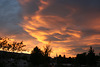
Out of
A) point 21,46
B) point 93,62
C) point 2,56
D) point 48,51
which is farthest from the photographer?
point 93,62

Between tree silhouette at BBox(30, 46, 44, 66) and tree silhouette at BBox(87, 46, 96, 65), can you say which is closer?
tree silhouette at BBox(87, 46, 96, 65)

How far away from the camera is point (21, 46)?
46125mm

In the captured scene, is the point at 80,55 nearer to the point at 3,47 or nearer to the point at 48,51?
the point at 3,47

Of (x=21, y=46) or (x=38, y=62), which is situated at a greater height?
(x=21, y=46)

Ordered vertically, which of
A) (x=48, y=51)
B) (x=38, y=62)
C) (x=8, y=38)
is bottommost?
(x=38, y=62)

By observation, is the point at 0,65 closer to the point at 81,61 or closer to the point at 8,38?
the point at 8,38

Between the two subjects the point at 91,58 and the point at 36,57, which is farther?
the point at 36,57

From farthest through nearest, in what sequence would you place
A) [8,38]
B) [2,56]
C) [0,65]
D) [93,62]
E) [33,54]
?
[33,54]
[93,62]
[8,38]
[2,56]
[0,65]

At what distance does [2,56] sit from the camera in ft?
128

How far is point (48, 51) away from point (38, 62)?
33.3 meters

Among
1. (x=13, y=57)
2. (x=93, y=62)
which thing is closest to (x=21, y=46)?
(x=13, y=57)

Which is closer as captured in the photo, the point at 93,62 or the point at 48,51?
the point at 48,51

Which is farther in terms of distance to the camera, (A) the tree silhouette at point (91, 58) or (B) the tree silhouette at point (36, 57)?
(B) the tree silhouette at point (36, 57)

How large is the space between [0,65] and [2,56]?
11482 mm
